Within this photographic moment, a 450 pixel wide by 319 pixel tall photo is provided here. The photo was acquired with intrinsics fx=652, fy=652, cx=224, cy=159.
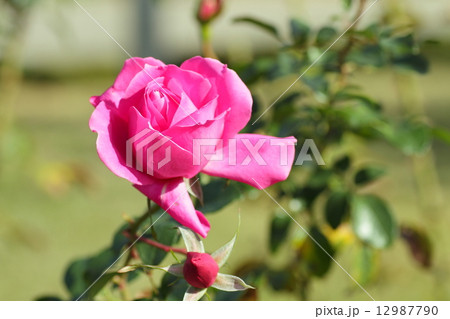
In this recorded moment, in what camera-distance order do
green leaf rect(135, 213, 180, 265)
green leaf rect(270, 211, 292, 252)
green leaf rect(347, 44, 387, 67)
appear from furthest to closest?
green leaf rect(270, 211, 292, 252) → green leaf rect(347, 44, 387, 67) → green leaf rect(135, 213, 180, 265)

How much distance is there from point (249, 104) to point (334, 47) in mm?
359

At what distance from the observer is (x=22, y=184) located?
2.65 metres

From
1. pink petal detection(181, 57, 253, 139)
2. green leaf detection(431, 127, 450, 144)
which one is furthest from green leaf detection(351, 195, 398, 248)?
pink petal detection(181, 57, 253, 139)

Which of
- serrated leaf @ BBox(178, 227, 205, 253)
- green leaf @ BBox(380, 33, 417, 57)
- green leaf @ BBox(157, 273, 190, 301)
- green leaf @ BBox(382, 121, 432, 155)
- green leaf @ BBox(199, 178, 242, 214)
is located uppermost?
green leaf @ BBox(380, 33, 417, 57)

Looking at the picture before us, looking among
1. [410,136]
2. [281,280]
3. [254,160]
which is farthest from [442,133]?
[254,160]

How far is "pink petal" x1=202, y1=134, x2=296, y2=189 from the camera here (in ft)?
1.46

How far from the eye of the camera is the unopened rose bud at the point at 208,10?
2.62 ft

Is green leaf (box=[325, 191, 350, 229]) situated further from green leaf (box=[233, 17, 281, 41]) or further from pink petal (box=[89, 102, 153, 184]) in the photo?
pink petal (box=[89, 102, 153, 184])

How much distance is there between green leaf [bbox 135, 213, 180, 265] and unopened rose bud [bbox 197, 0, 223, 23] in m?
0.35

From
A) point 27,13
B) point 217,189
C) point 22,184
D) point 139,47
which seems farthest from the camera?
point 139,47

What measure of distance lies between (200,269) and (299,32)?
394 mm

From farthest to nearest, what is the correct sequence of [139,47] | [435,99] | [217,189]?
[139,47] < [435,99] < [217,189]

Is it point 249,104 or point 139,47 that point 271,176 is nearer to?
point 249,104

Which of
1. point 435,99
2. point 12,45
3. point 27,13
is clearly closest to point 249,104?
point 27,13
